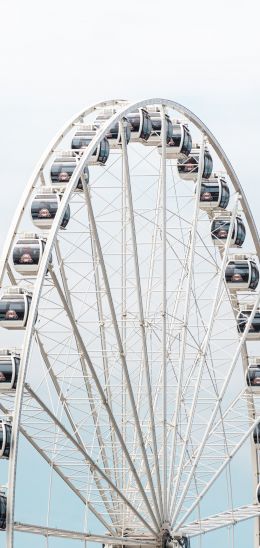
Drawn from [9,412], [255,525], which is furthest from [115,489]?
[255,525]

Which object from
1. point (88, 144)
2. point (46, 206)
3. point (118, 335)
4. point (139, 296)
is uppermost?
point (88, 144)

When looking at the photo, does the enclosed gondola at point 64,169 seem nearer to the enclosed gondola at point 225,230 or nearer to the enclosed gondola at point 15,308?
the enclosed gondola at point 15,308

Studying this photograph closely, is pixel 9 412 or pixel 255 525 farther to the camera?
pixel 255 525

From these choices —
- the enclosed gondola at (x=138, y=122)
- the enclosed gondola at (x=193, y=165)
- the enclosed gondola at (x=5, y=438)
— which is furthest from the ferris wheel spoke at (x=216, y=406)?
the enclosed gondola at (x=5, y=438)

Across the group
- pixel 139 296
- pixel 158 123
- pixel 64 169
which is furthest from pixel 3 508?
pixel 158 123

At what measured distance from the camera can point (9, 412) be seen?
9006 centimetres

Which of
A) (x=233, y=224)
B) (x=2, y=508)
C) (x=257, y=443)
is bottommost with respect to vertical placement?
(x=2, y=508)

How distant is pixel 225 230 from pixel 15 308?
25093 mm

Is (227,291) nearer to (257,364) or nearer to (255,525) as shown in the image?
(257,364)

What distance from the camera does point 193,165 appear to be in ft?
373

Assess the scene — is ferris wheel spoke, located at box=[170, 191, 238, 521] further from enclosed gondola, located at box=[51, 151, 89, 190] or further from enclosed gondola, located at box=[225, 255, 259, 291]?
enclosed gondola, located at box=[51, 151, 89, 190]

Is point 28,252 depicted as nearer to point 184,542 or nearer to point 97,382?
point 97,382

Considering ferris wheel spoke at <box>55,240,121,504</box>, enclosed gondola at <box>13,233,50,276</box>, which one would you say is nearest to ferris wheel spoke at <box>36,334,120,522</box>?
ferris wheel spoke at <box>55,240,121,504</box>

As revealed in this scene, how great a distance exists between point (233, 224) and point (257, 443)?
33.9 feet
